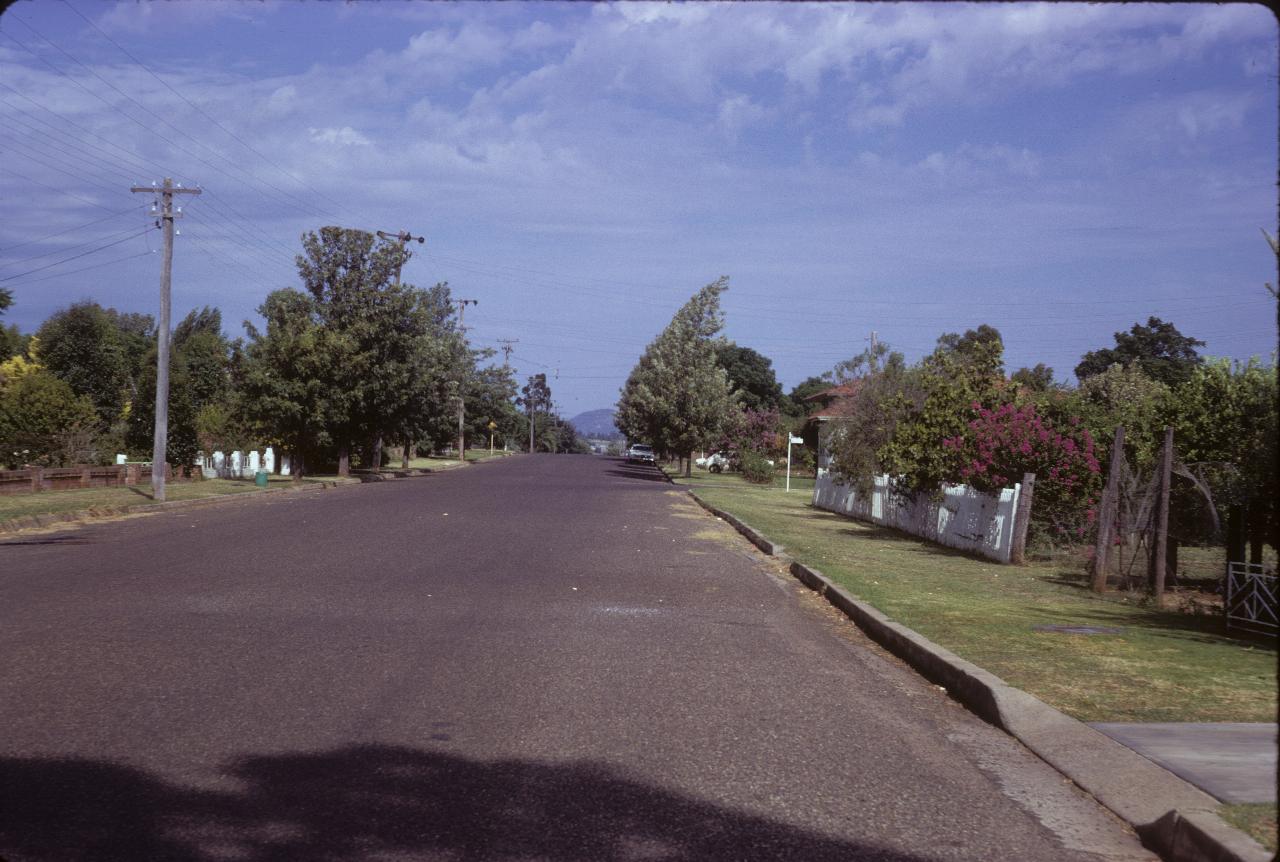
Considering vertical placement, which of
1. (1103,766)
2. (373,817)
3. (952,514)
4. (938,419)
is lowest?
(373,817)

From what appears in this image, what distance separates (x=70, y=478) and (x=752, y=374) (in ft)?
273

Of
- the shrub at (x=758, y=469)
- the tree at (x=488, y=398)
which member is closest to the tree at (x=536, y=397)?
the tree at (x=488, y=398)

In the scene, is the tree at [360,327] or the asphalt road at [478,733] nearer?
the asphalt road at [478,733]

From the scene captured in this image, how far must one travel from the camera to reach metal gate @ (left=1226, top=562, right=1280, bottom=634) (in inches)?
395

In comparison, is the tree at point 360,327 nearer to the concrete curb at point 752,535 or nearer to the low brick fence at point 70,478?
the low brick fence at point 70,478

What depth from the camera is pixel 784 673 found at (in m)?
8.43

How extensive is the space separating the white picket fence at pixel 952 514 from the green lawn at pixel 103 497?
16901 millimetres

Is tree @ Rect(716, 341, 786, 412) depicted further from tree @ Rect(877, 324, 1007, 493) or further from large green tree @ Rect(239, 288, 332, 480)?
tree @ Rect(877, 324, 1007, 493)

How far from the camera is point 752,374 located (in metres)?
108

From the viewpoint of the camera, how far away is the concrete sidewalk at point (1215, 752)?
16.9 feet

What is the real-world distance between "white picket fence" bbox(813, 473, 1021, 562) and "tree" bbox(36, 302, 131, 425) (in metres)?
42.3

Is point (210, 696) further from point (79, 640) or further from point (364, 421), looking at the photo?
point (364, 421)

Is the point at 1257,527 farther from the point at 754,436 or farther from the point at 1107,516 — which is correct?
the point at 754,436

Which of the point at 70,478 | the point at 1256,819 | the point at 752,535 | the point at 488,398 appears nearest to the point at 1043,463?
the point at 752,535
